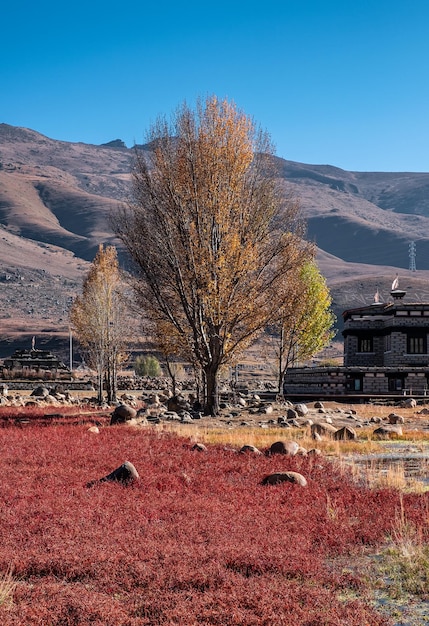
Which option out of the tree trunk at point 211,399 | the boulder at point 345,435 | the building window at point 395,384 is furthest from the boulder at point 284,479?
the building window at point 395,384

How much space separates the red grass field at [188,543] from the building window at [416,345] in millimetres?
36632

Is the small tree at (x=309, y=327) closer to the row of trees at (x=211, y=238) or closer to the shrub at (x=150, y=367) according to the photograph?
the row of trees at (x=211, y=238)

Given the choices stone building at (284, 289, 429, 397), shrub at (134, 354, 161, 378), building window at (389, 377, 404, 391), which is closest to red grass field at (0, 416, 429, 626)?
stone building at (284, 289, 429, 397)

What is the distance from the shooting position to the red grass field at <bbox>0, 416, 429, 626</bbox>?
654 centimetres

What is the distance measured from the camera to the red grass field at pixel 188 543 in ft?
21.5

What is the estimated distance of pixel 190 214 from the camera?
26.2m

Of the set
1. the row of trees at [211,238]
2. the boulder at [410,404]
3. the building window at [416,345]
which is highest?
the row of trees at [211,238]

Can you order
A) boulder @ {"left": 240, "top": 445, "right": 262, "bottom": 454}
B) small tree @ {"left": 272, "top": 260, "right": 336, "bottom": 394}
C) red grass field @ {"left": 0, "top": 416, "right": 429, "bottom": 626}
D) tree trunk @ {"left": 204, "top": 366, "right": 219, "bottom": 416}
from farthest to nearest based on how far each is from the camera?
small tree @ {"left": 272, "top": 260, "right": 336, "bottom": 394} < tree trunk @ {"left": 204, "top": 366, "right": 219, "bottom": 416} < boulder @ {"left": 240, "top": 445, "right": 262, "bottom": 454} < red grass field @ {"left": 0, "top": 416, "right": 429, "bottom": 626}

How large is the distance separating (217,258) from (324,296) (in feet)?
93.2

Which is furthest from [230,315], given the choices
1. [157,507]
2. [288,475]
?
[157,507]

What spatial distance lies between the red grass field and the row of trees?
11796mm

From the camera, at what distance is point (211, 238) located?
26.2 m

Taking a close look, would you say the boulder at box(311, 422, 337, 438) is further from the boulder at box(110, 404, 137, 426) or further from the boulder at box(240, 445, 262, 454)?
the boulder at box(110, 404, 137, 426)

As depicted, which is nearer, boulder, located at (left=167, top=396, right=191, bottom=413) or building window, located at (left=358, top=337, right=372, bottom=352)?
boulder, located at (left=167, top=396, right=191, bottom=413)
